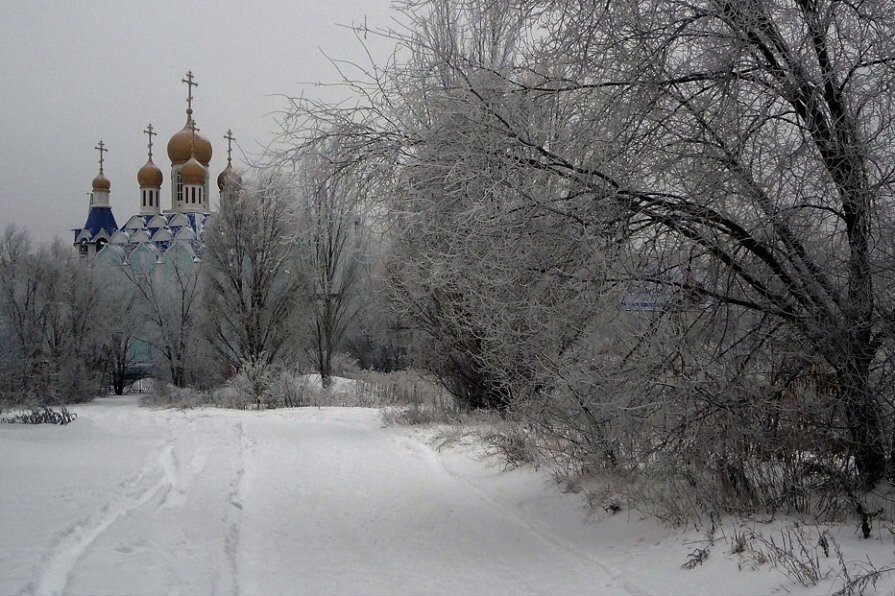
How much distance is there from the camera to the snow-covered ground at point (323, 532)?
5090 mm

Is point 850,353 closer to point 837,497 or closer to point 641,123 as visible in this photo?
point 837,497

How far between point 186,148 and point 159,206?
20.6 ft

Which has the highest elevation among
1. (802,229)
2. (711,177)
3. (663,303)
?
(711,177)

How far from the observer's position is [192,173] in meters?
57.5

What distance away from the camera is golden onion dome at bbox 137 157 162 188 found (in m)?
62.6

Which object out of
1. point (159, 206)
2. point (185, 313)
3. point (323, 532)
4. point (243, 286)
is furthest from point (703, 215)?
point (159, 206)

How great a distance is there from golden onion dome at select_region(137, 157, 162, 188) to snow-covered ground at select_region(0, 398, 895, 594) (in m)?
54.9

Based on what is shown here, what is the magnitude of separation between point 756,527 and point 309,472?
18.8ft

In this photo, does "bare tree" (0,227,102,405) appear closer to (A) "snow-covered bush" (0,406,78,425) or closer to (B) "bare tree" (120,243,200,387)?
(B) "bare tree" (120,243,200,387)

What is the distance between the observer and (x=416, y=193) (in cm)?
640

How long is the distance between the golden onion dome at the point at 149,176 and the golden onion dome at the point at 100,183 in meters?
3.90

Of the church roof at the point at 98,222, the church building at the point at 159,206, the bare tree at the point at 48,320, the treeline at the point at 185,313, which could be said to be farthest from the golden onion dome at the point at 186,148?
the bare tree at the point at 48,320

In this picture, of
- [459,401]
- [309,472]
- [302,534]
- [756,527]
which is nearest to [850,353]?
[756,527]

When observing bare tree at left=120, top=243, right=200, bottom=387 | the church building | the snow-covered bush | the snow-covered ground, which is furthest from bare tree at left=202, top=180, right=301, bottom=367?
the church building
